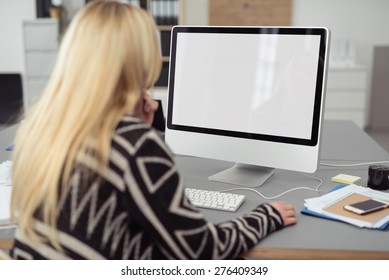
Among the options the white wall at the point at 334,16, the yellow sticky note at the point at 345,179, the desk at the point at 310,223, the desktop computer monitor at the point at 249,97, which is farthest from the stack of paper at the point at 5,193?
the white wall at the point at 334,16

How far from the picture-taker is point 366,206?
1.22m

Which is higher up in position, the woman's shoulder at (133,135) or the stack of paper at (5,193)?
the woman's shoulder at (133,135)

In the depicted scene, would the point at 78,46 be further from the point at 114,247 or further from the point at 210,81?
the point at 210,81

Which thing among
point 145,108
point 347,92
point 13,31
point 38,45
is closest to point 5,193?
point 145,108

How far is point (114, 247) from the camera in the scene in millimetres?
875

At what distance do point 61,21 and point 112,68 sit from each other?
429 cm

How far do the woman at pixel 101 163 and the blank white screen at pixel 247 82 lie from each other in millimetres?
619

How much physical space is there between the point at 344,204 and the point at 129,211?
0.65 metres

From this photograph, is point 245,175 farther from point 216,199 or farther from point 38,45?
point 38,45

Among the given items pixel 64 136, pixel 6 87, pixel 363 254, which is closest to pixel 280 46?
pixel 363 254

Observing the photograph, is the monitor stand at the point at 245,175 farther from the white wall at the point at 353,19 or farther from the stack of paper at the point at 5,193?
the white wall at the point at 353,19

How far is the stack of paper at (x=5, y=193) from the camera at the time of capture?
3.83ft

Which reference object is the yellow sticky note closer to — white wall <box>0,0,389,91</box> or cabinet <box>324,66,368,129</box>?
cabinet <box>324,66,368,129</box>

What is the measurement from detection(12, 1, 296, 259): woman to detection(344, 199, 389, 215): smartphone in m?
0.47
